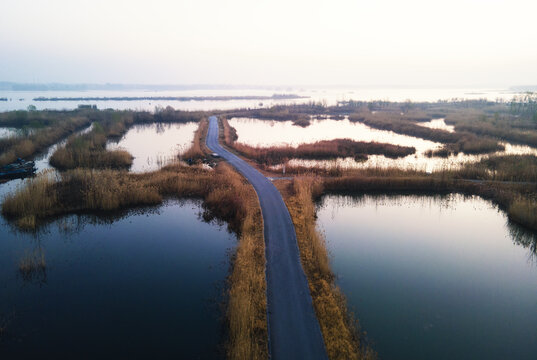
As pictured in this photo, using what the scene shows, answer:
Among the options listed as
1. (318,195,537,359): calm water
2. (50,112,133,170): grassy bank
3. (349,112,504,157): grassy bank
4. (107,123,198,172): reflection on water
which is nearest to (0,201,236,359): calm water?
(318,195,537,359): calm water

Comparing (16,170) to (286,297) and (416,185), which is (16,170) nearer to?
(286,297)

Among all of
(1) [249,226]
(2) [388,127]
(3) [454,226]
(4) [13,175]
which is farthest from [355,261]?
(2) [388,127]

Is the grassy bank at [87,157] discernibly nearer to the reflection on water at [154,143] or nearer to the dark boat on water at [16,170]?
the reflection on water at [154,143]

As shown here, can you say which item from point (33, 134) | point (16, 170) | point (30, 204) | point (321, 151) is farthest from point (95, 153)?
point (321, 151)

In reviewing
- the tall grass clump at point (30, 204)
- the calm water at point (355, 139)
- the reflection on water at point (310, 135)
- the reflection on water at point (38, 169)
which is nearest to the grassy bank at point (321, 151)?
the calm water at point (355, 139)

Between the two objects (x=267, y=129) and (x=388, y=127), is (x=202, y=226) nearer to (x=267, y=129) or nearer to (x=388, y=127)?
(x=267, y=129)

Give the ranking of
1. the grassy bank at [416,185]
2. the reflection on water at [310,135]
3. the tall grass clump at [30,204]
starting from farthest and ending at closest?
the reflection on water at [310,135], the grassy bank at [416,185], the tall grass clump at [30,204]

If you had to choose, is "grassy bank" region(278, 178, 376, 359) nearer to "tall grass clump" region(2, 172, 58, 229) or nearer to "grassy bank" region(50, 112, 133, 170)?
"tall grass clump" region(2, 172, 58, 229)
